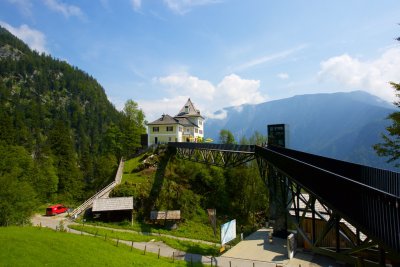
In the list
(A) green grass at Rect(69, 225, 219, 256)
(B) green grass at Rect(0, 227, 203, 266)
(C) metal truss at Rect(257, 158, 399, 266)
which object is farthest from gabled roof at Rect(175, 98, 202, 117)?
(B) green grass at Rect(0, 227, 203, 266)

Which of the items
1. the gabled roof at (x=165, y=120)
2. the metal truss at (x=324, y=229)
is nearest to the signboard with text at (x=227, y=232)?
the metal truss at (x=324, y=229)

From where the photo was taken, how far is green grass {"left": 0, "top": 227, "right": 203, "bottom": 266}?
739 inches

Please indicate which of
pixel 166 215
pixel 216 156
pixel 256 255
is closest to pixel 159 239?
pixel 166 215

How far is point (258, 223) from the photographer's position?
149 feet

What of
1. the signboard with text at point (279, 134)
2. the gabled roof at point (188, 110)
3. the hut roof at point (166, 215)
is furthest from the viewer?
the gabled roof at point (188, 110)

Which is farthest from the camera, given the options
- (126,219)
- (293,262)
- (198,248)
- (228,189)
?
(228,189)

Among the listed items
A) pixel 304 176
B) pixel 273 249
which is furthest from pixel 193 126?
pixel 304 176

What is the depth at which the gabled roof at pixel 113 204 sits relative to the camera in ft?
122

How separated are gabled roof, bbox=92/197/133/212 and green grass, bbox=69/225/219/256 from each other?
341 cm

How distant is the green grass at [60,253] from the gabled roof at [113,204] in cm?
1181

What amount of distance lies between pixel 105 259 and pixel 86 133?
17854cm

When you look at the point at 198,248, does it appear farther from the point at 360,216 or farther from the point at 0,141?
the point at 0,141

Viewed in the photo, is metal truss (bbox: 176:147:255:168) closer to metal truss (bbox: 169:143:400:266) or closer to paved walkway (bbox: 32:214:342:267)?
paved walkway (bbox: 32:214:342:267)

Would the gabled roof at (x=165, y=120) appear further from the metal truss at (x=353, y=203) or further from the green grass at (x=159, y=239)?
the metal truss at (x=353, y=203)
